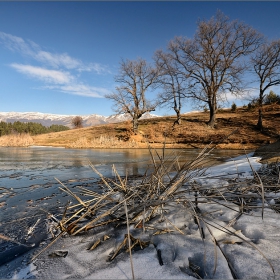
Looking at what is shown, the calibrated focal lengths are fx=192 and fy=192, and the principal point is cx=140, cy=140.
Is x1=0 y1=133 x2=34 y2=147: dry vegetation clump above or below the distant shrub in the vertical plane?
below

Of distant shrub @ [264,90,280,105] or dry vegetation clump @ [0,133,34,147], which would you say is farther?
distant shrub @ [264,90,280,105]

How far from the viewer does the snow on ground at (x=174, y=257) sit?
3.51ft

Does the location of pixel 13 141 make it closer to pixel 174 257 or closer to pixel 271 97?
pixel 174 257

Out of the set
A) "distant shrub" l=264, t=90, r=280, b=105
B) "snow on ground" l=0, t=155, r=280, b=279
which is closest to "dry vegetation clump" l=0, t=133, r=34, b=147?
"snow on ground" l=0, t=155, r=280, b=279

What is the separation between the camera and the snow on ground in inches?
42.1

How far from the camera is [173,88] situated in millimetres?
24141

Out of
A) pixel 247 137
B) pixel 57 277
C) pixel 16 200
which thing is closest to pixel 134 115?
pixel 247 137

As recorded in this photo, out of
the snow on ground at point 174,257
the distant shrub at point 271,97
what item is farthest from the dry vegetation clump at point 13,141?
the distant shrub at point 271,97

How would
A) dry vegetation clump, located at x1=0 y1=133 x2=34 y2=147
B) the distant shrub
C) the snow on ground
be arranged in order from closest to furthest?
1. the snow on ground
2. dry vegetation clump, located at x1=0 y1=133 x2=34 y2=147
3. the distant shrub

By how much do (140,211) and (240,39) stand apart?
22953 millimetres

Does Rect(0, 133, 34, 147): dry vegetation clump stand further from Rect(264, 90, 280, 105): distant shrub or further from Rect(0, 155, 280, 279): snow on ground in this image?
Rect(264, 90, 280, 105): distant shrub

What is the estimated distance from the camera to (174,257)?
4.01ft

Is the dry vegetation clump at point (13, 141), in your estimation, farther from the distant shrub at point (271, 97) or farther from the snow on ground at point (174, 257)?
the distant shrub at point (271, 97)

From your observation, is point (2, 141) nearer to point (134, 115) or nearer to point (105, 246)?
point (134, 115)
